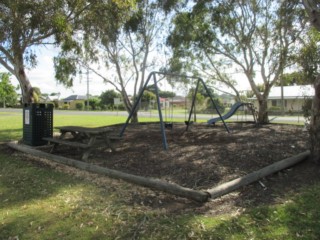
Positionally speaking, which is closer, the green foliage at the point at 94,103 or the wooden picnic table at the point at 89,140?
the wooden picnic table at the point at 89,140

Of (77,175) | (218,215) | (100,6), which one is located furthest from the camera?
(100,6)

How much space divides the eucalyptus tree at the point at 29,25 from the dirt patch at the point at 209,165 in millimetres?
3391

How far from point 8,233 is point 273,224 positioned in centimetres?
310

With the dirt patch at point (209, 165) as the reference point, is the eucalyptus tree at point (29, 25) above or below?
above

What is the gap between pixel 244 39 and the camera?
1600 centimetres

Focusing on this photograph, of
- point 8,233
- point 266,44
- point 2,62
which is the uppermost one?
point 266,44

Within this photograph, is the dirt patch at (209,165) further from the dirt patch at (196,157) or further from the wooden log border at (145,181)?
the wooden log border at (145,181)

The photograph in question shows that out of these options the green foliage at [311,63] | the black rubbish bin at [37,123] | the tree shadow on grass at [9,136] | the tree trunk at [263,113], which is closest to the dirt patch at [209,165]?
the black rubbish bin at [37,123]

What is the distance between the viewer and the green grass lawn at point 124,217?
3.70m

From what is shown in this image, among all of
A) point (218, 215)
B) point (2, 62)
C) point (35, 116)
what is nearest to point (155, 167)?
point (218, 215)

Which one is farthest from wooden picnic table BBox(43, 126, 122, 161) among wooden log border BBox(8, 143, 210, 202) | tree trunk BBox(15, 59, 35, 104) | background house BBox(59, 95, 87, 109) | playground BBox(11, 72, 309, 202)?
background house BBox(59, 95, 87, 109)

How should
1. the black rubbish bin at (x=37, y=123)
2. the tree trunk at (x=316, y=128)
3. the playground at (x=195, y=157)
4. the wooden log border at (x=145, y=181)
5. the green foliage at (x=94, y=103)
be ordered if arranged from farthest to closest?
the green foliage at (x=94, y=103) < the black rubbish bin at (x=37, y=123) < the tree trunk at (x=316, y=128) < the playground at (x=195, y=157) < the wooden log border at (x=145, y=181)

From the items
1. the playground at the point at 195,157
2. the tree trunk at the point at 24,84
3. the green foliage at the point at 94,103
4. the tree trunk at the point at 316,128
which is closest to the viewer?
the playground at the point at 195,157

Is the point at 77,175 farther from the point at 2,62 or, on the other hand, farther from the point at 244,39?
the point at 244,39
